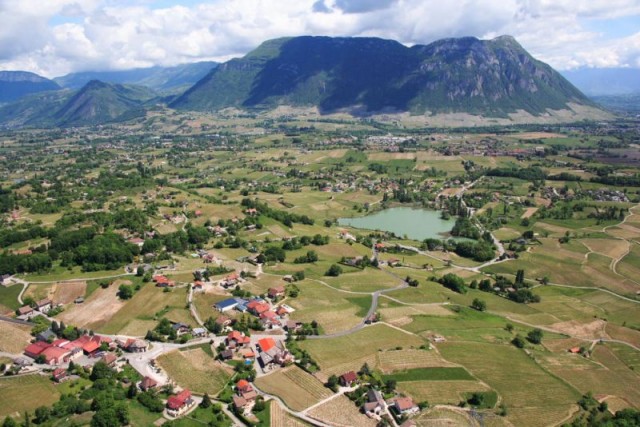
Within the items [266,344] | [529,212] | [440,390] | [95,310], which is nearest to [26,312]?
[95,310]

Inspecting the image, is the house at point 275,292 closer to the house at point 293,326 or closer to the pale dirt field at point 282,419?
the house at point 293,326

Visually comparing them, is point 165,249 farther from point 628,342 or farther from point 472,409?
point 628,342

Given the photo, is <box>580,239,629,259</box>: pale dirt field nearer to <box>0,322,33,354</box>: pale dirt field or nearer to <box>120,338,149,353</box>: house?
<box>120,338,149,353</box>: house

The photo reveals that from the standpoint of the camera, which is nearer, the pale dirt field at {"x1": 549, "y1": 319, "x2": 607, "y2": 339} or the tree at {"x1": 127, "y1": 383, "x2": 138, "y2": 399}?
the tree at {"x1": 127, "y1": 383, "x2": 138, "y2": 399}

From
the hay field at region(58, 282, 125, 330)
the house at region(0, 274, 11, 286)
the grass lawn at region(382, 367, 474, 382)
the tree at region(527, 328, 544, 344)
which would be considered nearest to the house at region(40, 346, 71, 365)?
the hay field at region(58, 282, 125, 330)

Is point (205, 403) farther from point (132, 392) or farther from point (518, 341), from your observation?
point (518, 341)

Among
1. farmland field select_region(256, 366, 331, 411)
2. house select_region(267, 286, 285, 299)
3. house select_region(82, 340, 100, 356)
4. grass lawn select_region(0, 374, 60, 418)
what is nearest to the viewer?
grass lawn select_region(0, 374, 60, 418)

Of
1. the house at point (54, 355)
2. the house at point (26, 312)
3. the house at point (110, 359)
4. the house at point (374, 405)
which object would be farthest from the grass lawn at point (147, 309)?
the house at point (374, 405)
